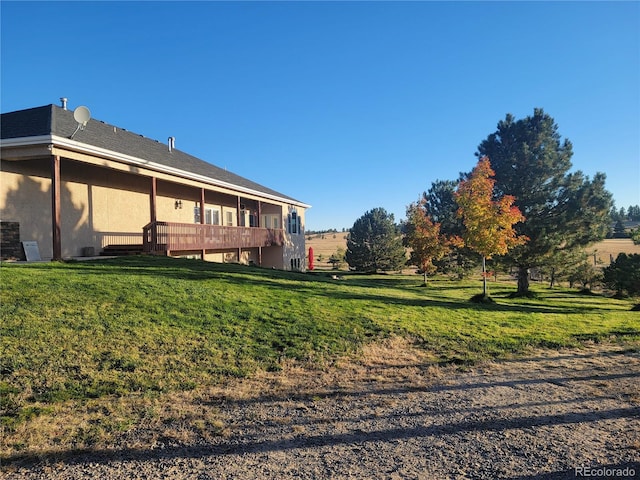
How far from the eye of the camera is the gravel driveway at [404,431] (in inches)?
126

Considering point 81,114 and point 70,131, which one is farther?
point 70,131

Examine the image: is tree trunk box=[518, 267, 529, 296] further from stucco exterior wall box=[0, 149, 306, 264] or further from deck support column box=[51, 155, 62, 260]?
deck support column box=[51, 155, 62, 260]

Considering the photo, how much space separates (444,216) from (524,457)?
28612 millimetres

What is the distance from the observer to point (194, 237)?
15836mm

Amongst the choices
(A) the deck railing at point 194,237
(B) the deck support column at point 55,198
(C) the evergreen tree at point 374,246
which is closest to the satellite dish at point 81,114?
(B) the deck support column at point 55,198

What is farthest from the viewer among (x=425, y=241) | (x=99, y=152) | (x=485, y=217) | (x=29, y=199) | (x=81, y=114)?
(x=425, y=241)

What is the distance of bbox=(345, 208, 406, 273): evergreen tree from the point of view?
37562 mm

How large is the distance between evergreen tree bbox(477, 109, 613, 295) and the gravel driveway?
1642 cm

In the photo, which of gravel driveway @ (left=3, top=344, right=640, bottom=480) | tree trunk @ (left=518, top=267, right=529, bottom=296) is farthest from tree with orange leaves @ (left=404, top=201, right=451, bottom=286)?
gravel driveway @ (left=3, top=344, right=640, bottom=480)

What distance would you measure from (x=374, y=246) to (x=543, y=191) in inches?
711

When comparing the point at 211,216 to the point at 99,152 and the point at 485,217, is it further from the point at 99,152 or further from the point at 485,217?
the point at 485,217

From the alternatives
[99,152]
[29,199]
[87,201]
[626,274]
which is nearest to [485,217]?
[626,274]

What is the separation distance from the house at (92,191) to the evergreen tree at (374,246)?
18.4 meters

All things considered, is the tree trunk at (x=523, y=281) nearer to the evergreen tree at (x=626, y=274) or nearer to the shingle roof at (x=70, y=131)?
the evergreen tree at (x=626, y=274)
